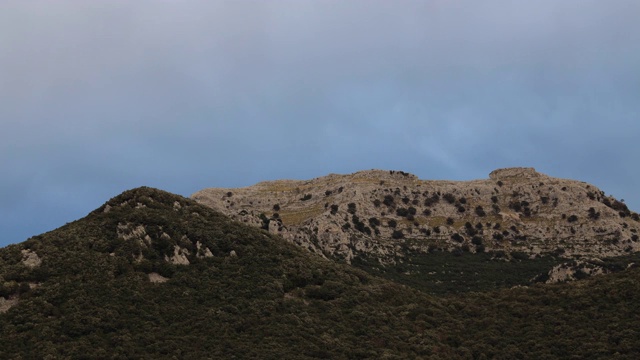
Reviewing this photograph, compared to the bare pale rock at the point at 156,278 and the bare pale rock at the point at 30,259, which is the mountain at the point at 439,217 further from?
the bare pale rock at the point at 30,259

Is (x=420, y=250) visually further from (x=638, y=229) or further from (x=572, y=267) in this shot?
(x=638, y=229)

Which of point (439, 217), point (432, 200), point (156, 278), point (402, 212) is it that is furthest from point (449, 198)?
point (156, 278)

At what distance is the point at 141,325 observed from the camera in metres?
52.5

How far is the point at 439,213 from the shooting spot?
166 m

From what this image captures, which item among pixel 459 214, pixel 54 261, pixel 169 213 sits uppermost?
pixel 459 214

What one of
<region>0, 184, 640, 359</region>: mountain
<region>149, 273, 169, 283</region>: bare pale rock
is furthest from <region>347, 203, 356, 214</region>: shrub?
<region>149, 273, 169, 283</region>: bare pale rock

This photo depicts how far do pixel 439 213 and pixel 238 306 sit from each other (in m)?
115

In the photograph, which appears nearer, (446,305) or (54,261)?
(54,261)

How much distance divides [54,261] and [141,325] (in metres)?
14.2

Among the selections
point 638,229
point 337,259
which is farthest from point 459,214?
point 337,259

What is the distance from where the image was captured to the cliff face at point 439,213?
14112 centimetres

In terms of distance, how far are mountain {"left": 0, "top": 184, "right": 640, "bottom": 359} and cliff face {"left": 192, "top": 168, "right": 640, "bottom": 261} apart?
185 ft

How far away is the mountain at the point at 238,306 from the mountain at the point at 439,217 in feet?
173

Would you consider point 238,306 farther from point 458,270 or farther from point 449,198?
point 449,198
